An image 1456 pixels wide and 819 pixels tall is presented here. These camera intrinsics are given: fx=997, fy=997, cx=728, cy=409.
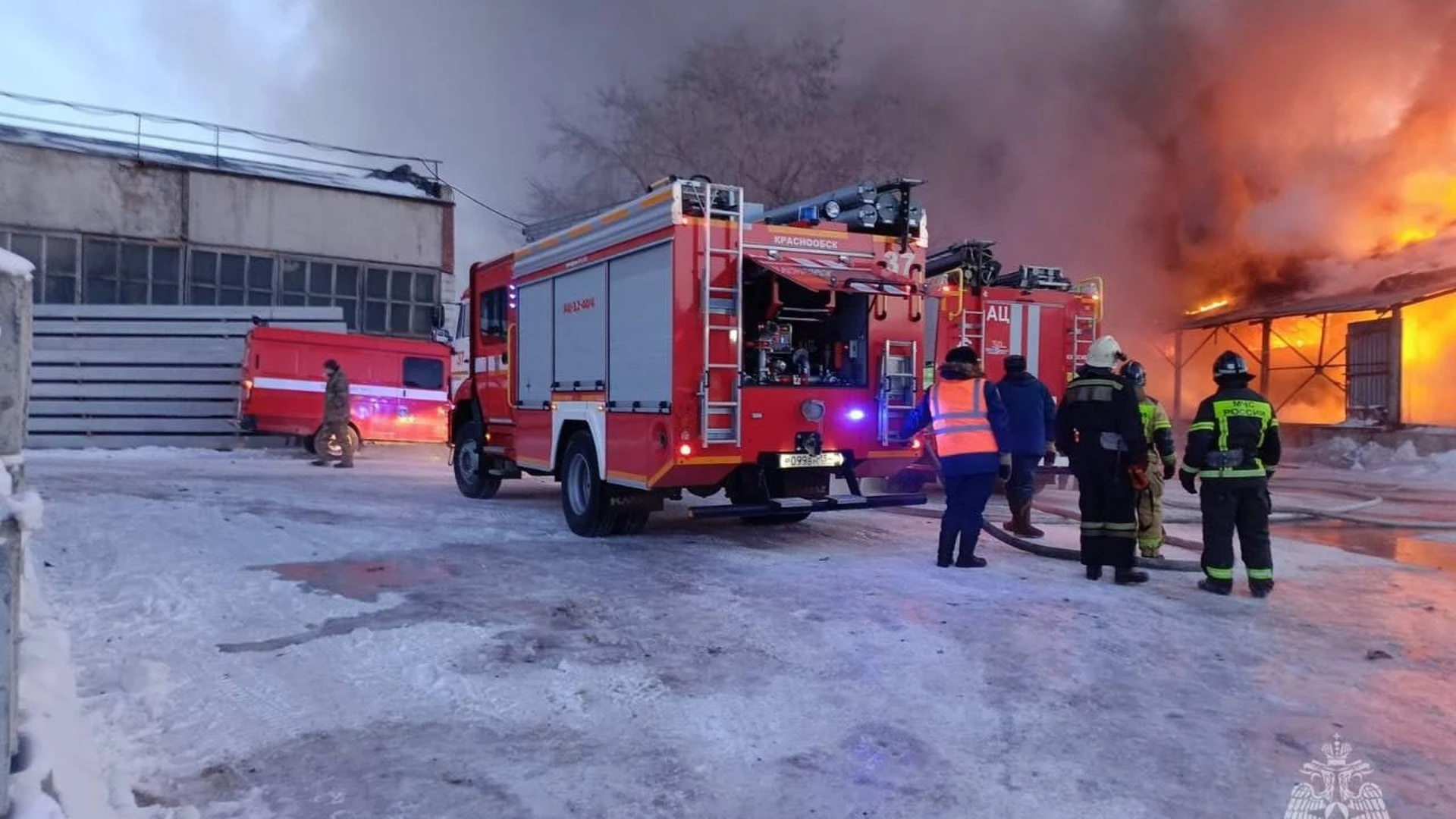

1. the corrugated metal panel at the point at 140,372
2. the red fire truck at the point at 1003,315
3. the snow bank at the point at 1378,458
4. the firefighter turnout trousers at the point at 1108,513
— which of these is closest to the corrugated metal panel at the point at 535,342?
the red fire truck at the point at 1003,315

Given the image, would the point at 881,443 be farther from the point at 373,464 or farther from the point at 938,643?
the point at 373,464

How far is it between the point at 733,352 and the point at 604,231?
5.37ft

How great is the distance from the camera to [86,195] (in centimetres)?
2030

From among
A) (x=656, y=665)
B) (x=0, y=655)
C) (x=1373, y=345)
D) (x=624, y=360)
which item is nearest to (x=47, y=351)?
(x=624, y=360)

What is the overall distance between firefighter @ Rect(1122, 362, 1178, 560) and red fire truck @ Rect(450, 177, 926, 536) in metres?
1.62

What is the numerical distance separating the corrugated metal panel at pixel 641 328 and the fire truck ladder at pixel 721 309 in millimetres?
261

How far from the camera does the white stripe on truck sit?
53.2 feet

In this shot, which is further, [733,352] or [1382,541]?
[1382,541]

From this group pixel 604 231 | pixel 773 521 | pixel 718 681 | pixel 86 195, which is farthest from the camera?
pixel 86 195

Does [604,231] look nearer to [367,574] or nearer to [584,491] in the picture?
[584,491]

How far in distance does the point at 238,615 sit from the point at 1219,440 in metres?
5.64

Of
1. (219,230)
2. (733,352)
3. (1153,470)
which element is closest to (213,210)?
(219,230)

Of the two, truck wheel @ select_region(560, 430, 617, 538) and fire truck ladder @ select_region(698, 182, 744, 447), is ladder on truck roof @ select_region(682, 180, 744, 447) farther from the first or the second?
truck wheel @ select_region(560, 430, 617, 538)

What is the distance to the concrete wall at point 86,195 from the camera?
1978 cm
